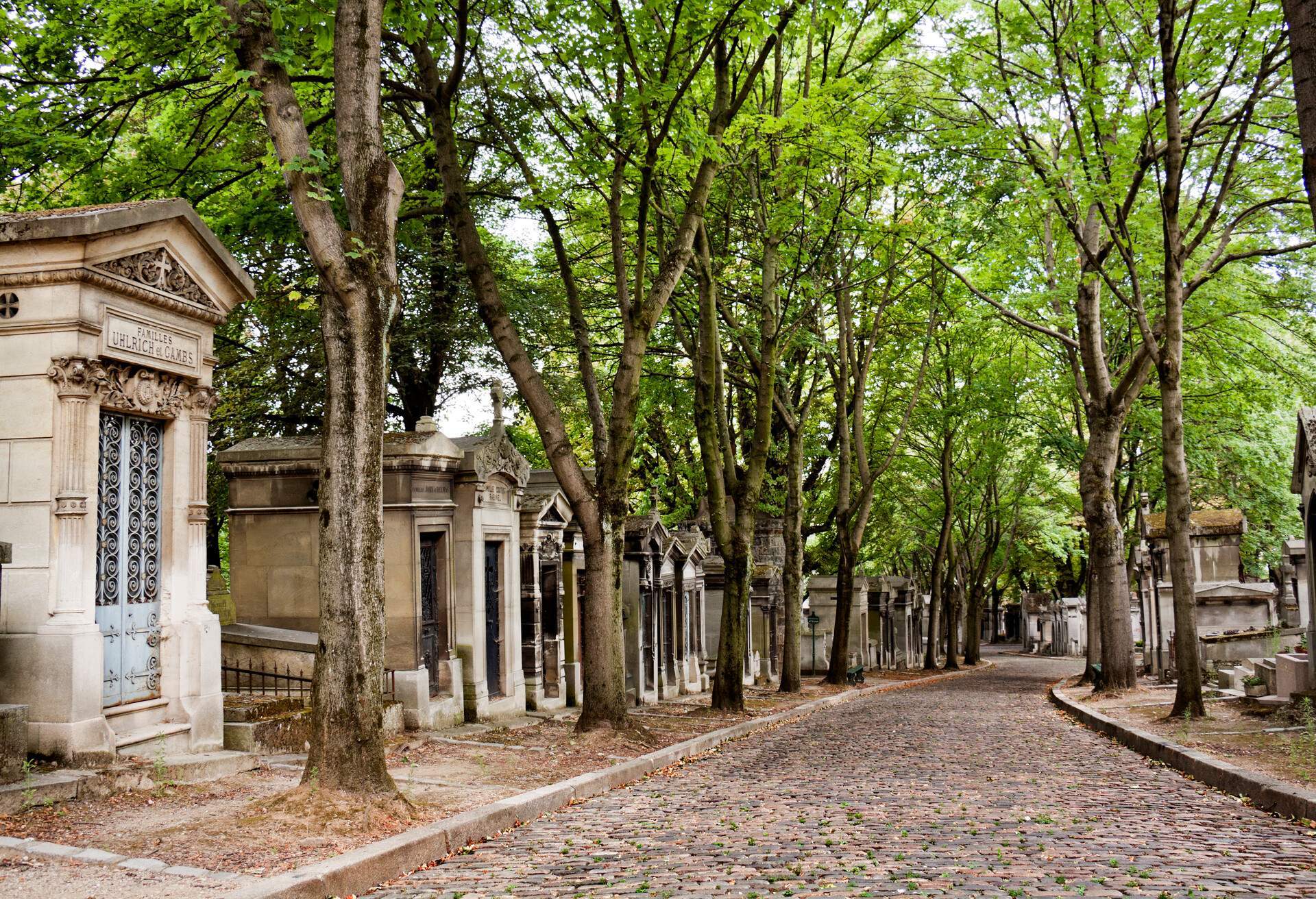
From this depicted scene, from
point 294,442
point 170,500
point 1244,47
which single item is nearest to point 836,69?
point 1244,47

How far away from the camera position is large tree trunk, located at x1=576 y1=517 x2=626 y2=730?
A: 1191 cm

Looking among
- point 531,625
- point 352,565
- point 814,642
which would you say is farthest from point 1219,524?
point 352,565

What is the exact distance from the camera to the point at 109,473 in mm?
8547

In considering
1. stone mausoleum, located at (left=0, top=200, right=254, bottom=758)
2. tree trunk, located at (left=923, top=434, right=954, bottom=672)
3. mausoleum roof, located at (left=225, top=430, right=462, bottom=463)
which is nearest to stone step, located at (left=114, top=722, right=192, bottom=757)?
stone mausoleum, located at (left=0, top=200, right=254, bottom=758)

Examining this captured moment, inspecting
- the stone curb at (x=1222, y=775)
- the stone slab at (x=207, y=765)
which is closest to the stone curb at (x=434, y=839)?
the stone slab at (x=207, y=765)

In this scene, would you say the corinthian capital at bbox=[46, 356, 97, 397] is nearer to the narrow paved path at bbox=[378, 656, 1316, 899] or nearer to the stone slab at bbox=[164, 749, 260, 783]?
the stone slab at bbox=[164, 749, 260, 783]

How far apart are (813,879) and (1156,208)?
14.2m

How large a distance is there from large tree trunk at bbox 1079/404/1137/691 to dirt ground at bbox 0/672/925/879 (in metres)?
9.30

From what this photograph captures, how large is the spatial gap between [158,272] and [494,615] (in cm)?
787

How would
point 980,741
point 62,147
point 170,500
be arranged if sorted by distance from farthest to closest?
point 980,741 → point 62,147 → point 170,500

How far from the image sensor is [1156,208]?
55.5 feet

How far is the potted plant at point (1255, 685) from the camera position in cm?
1534

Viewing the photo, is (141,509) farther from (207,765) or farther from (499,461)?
(499,461)

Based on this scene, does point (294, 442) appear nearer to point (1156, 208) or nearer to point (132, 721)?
point (132, 721)
